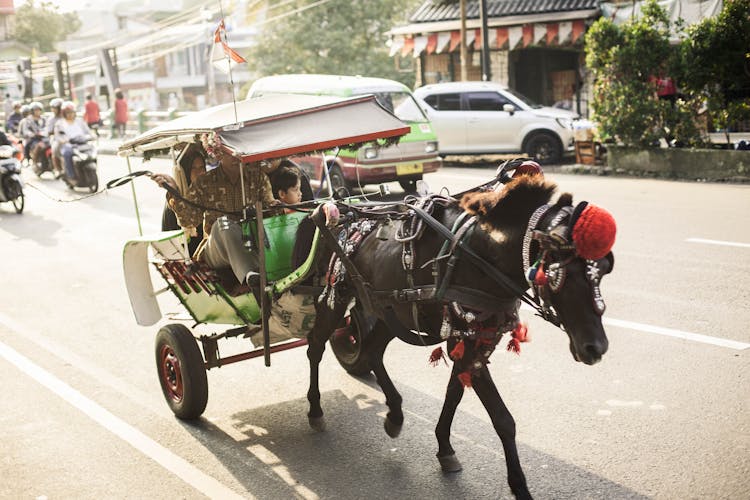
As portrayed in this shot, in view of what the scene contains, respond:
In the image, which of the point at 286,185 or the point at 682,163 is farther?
the point at 682,163

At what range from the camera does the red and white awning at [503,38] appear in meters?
21.5

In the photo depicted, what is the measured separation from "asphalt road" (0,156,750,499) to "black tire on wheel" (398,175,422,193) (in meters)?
7.15

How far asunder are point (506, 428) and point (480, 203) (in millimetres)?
1154

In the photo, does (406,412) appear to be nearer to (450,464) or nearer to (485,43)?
(450,464)

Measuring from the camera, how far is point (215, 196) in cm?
616

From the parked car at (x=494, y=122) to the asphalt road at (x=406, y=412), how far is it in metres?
10.00

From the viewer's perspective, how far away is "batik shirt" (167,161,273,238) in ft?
20.0

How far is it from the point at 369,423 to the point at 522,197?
220cm

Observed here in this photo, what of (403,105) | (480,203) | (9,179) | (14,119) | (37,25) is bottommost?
(9,179)

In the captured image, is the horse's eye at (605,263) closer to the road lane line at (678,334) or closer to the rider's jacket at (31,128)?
the road lane line at (678,334)

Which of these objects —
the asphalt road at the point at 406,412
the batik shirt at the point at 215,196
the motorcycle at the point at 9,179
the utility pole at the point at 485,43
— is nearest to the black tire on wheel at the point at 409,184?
the utility pole at the point at 485,43

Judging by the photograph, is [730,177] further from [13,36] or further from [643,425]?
[13,36]

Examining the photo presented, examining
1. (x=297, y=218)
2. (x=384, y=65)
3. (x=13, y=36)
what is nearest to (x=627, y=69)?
(x=297, y=218)

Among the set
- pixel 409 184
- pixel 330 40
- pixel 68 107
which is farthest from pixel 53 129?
pixel 330 40
